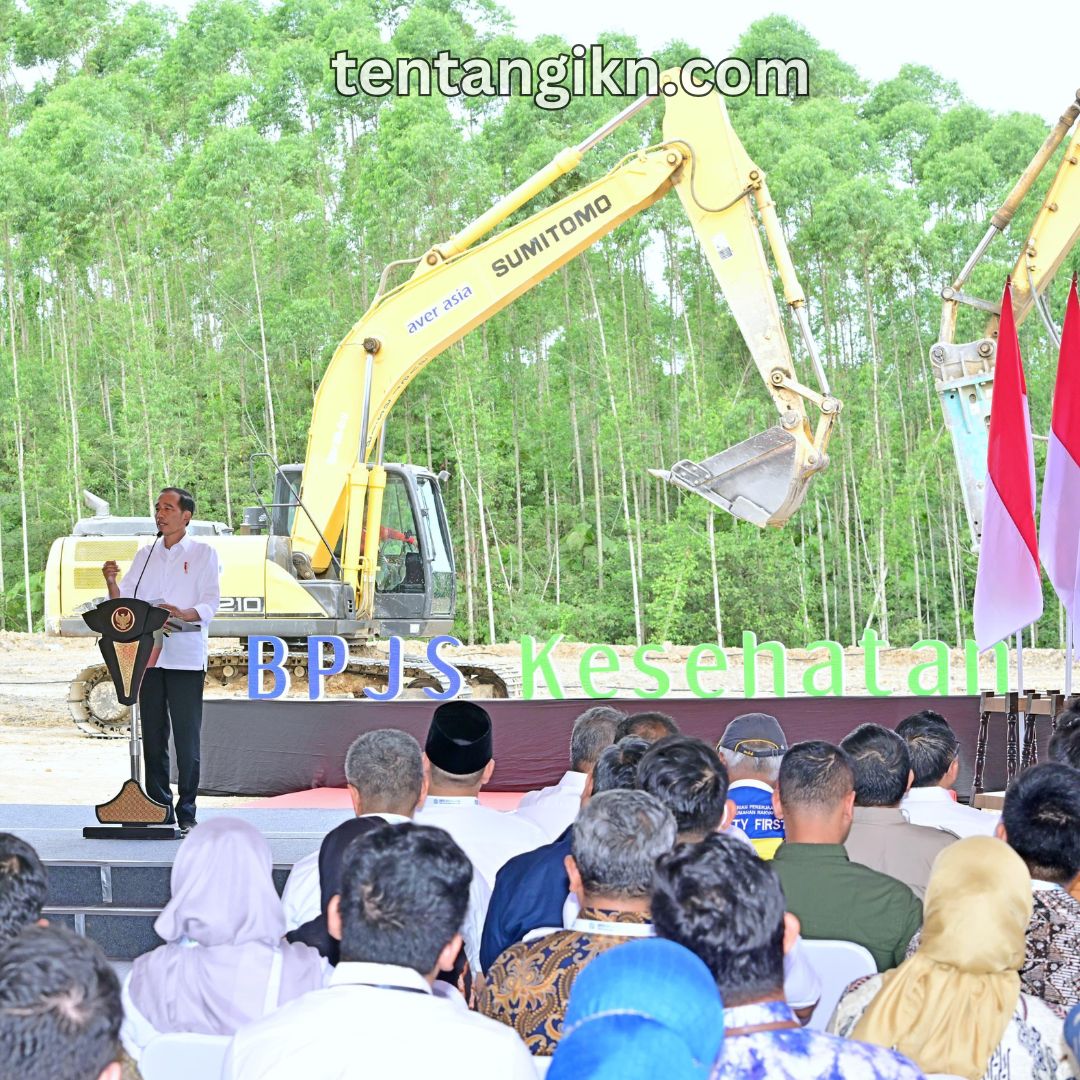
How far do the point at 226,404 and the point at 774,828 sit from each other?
29.2 meters

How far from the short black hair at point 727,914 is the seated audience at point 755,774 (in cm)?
199

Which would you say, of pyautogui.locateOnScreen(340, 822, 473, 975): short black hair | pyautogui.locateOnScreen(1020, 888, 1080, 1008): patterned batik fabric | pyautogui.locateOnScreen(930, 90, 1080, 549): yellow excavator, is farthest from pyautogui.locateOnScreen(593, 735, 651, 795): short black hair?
pyautogui.locateOnScreen(930, 90, 1080, 549): yellow excavator

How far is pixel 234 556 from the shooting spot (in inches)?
448

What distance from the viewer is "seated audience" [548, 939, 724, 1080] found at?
130 centimetres

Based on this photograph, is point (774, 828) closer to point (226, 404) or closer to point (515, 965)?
point (515, 965)

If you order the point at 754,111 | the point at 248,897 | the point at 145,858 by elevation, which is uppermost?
the point at 754,111

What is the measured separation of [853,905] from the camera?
111 inches

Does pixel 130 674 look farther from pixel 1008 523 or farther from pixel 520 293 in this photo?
pixel 520 293

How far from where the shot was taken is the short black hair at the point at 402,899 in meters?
1.91

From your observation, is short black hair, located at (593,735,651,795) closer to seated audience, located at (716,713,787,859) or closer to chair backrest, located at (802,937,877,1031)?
seated audience, located at (716,713,787,859)

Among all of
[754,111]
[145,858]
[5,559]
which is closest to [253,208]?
[5,559]

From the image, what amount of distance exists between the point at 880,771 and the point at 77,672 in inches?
753

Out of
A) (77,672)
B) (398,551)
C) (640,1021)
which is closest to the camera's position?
(640,1021)

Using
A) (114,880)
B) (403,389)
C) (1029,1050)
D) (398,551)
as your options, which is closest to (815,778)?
(1029,1050)
